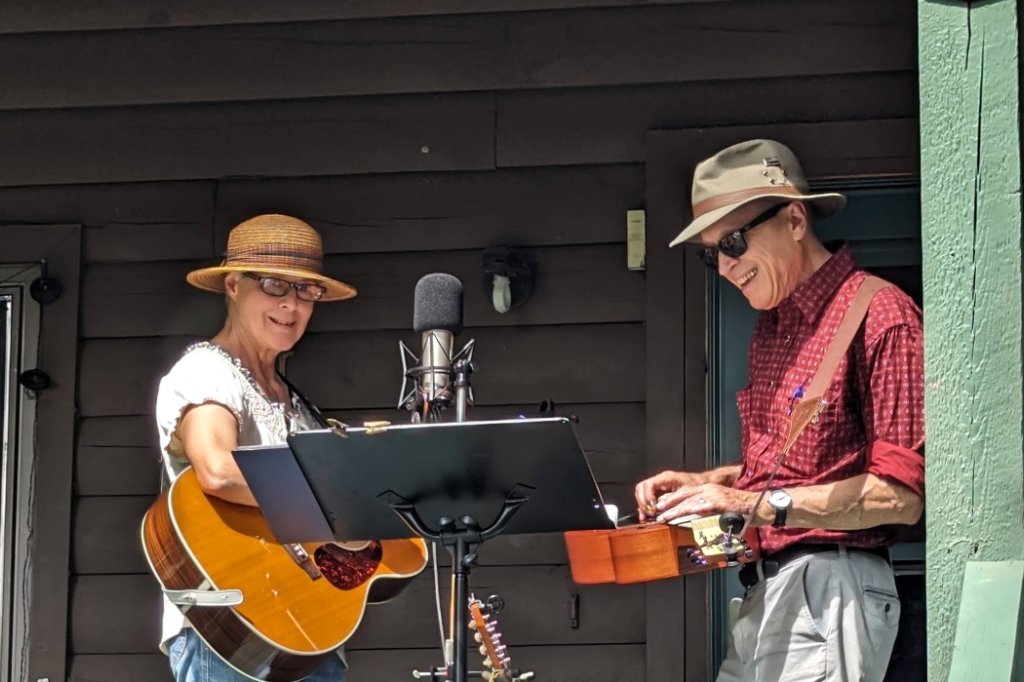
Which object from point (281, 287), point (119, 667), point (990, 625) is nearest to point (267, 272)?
point (281, 287)

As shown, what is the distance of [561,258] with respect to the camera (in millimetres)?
4523

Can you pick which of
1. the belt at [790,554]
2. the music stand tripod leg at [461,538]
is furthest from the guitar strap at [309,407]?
the belt at [790,554]

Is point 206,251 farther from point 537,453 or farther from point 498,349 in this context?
point 537,453

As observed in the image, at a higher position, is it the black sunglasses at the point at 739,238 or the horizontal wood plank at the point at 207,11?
the horizontal wood plank at the point at 207,11

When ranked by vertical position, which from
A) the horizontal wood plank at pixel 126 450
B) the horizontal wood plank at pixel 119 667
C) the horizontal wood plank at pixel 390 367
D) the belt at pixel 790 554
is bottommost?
the horizontal wood plank at pixel 119 667

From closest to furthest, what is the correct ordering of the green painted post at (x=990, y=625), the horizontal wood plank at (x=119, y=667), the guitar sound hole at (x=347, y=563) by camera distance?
the green painted post at (x=990, y=625) → the guitar sound hole at (x=347, y=563) → the horizontal wood plank at (x=119, y=667)

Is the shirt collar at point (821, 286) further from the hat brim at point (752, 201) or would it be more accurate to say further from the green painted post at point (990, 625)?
the green painted post at point (990, 625)

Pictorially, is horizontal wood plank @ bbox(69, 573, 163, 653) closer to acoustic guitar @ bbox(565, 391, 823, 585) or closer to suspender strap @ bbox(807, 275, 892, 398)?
acoustic guitar @ bbox(565, 391, 823, 585)

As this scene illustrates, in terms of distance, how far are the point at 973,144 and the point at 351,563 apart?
194cm

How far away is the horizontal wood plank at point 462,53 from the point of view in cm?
441

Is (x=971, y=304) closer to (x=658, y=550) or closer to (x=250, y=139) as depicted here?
(x=658, y=550)

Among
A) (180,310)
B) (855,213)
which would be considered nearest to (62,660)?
(180,310)

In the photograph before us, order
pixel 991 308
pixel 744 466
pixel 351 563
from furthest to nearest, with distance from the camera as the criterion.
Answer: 1. pixel 351 563
2. pixel 744 466
3. pixel 991 308

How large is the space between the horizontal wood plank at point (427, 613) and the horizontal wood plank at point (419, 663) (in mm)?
21
